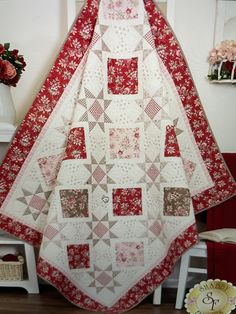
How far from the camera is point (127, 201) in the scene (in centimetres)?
158

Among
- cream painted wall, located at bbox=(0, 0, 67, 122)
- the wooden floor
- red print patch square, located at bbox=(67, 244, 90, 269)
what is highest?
cream painted wall, located at bbox=(0, 0, 67, 122)

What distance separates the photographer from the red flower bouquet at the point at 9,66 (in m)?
1.52

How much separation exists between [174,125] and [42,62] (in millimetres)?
781

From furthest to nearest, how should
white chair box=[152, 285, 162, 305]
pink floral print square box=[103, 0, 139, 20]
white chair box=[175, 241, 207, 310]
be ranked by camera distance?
white chair box=[152, 285, 162, 305]
white chair box=[175, 241, 207, 310]
pink floral print square box=[103, 0, 139, 20]

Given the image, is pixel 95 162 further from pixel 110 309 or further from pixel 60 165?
pixel 110 309

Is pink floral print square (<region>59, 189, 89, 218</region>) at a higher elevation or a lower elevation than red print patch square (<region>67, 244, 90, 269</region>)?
higher

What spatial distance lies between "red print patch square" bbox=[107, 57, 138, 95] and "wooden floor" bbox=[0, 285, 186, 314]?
1.08 m

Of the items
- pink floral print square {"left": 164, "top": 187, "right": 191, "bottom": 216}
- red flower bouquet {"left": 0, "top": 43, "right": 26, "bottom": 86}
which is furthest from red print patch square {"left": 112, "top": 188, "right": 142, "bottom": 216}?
red flower bouquet {"left": 0, "top": 43, "right": 26, "bottom": 86}

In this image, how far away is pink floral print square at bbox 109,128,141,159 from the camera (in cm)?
153

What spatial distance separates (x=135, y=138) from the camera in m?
1.54

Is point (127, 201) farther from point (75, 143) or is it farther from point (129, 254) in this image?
point (75, 143)

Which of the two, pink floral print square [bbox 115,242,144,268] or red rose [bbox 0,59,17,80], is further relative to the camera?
pink floral print square [bbox 115,242,144,268]

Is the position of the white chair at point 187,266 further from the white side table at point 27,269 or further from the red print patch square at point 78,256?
the white side table at point 27,269

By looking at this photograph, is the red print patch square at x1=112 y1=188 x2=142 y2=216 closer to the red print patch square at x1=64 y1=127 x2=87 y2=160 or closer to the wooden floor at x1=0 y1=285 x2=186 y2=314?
the red print patch square at x1=64 y1=127 x2=87 y2=160
